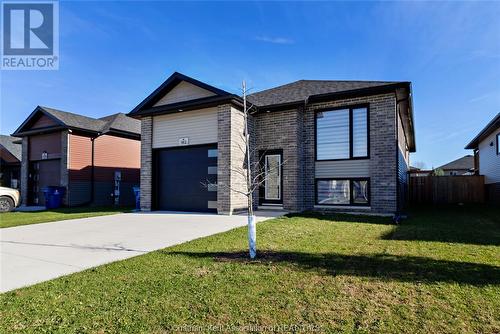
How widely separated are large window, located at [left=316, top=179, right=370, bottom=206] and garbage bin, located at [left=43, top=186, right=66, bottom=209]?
13.7 metres

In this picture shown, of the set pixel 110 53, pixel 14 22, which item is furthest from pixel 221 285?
pixel 110 53

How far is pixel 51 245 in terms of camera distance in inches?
237

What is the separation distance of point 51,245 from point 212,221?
4.22 metres

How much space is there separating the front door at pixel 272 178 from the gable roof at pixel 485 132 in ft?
38.0

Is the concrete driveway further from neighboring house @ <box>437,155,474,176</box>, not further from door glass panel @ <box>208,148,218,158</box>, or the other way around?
neighboring house @ <box>437,155,474,176</box>

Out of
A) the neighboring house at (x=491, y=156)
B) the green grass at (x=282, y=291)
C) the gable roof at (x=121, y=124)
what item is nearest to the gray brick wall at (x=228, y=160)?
the green grass at (x=282, y=291)

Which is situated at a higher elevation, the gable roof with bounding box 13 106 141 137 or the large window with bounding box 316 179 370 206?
the gable roof with bounding box 13 106 141 137

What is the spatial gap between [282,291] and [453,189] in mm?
17675

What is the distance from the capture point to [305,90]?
41.5 feet

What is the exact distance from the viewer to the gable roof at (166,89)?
36.6 feet

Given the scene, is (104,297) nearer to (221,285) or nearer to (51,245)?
(221,285)

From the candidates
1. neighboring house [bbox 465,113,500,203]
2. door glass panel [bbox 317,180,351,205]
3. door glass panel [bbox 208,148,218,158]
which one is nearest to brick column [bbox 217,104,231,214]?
door glass panel [bbox 208,148,218,158]

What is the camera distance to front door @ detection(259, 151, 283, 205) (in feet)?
38.6

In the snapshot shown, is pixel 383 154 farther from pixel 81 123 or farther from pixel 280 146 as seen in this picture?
pixel 81 123
